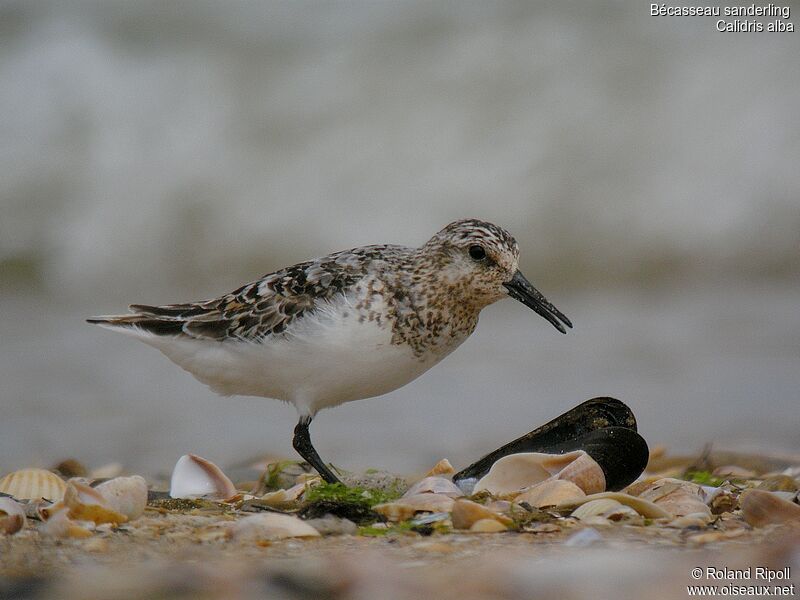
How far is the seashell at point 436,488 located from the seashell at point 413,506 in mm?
145

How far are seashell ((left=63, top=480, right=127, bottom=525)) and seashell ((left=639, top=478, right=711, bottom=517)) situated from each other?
1.91 meters

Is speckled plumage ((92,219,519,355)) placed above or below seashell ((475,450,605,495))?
above

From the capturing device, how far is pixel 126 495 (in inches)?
143

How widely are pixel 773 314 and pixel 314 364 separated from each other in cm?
457

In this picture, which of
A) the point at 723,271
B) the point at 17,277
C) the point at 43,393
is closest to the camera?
the point at 43,393

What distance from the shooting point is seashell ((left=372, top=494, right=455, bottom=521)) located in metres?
3.74

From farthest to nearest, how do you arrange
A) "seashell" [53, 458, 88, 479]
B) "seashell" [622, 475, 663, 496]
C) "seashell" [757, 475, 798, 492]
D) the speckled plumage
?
"seashell" [53, 458, 88, 479] < the speckled plumage < "seashell" [757, 475, 798, 492] < "seashell" [622, 475, 663, 496]

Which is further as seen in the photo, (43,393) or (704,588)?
(43,393)

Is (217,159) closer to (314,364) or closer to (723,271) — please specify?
(723,271)

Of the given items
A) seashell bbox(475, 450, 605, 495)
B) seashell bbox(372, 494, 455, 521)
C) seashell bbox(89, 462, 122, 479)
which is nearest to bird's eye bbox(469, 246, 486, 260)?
seashell bbox(475, 450, 605, 495)

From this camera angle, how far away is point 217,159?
388 inches

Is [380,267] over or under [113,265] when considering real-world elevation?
under

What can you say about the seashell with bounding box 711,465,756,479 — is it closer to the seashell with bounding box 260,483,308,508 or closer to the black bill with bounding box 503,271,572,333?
the black bill with bounding box 503,271,572,333

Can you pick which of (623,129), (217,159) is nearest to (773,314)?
(623,129)
